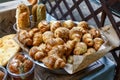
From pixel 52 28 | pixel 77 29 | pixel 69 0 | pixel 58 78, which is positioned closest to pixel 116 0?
pixel 77 29

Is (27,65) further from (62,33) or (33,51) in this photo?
(62,33)

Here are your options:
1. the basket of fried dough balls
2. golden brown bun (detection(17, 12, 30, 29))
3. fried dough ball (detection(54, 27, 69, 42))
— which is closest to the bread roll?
golden brown bun (detection(17, 12, 30, 29))

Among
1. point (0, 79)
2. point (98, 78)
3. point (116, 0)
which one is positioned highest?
point (116, 0)

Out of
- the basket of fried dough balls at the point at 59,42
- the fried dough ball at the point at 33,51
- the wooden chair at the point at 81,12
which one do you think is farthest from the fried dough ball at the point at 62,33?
the wooden chair at the point at 81,12

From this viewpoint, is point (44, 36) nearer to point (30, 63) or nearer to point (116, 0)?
point (30, 63)

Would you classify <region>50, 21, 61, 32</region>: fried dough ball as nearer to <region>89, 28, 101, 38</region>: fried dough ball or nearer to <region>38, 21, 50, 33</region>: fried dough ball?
<region>38, 21, 50, 33</region>: fried dough ball

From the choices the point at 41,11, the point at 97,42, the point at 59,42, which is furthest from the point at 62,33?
the point at 41,11
